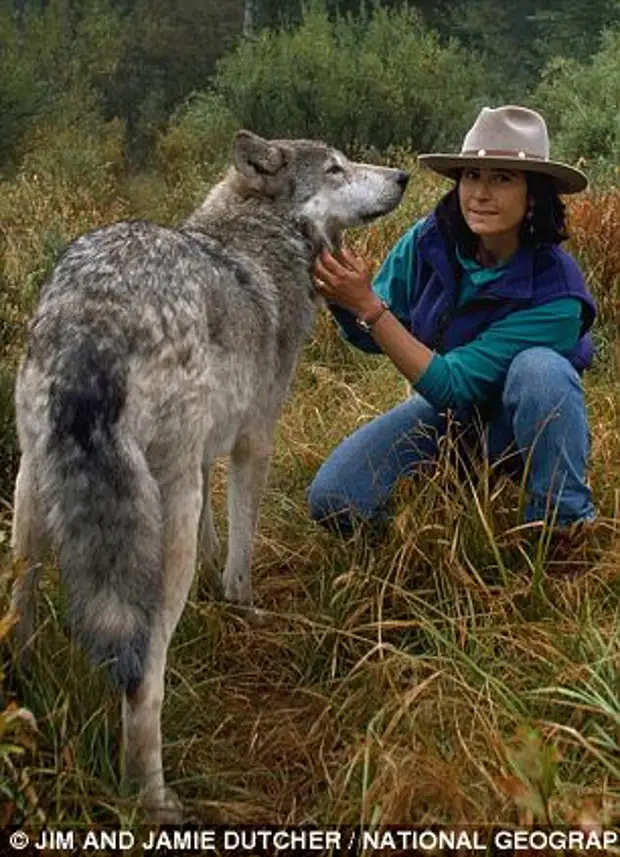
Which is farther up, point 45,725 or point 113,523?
point 113,523

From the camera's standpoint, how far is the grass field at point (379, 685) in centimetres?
237

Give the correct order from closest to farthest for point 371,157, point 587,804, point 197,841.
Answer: point 587,804
point 197,841
point 371,157

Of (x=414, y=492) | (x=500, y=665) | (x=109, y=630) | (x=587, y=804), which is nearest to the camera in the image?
(x=587, y=804)

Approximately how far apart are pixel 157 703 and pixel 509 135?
2137 millimetres

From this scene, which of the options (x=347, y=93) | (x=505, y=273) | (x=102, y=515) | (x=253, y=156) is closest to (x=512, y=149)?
(x=505, y=273)

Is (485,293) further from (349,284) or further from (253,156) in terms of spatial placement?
(253,156)

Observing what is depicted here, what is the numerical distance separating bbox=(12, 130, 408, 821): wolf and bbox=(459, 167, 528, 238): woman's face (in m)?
0.69

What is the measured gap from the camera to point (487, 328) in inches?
140

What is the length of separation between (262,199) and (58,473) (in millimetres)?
1626

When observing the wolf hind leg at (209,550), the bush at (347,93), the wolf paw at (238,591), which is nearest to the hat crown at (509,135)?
A: the wolf hind leg at (209,550)

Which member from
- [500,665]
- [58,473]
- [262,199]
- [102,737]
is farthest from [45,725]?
[262,199]

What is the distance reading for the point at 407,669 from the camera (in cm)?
294

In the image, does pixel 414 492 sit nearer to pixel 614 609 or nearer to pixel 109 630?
pixel 614 609

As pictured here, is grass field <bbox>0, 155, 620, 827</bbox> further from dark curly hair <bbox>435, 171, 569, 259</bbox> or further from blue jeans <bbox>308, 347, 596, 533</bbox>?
dark curly hair <bbox>435, 171, 569, 259</bbox>
